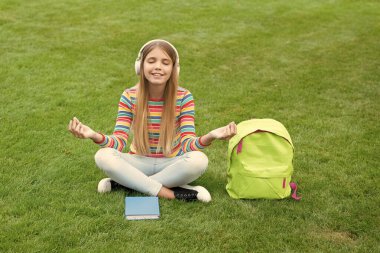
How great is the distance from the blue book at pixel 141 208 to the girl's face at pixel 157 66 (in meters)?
0.85

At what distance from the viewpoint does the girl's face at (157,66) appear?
366 centimetres

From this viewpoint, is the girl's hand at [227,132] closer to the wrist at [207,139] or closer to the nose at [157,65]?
the wrist at [207,139]

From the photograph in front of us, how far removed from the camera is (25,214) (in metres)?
3.43

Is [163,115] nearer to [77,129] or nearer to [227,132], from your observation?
[227,132]

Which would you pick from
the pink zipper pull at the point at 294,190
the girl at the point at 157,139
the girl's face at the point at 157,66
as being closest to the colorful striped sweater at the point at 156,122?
the girl at the point at 157,139

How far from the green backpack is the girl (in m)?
0.27

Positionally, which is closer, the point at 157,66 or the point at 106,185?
the point at 157,66

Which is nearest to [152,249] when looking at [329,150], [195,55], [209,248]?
[209,248]

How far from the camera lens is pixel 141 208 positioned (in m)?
3.51

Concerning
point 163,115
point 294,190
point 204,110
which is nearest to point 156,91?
point 163,115

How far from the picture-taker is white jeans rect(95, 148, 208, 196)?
3.69m

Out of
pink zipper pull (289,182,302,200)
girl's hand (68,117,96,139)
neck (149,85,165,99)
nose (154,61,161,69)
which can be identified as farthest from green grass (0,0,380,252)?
nose (154,61,161,69)

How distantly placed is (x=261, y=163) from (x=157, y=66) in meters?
1.06

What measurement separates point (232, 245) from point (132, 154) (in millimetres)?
1153
